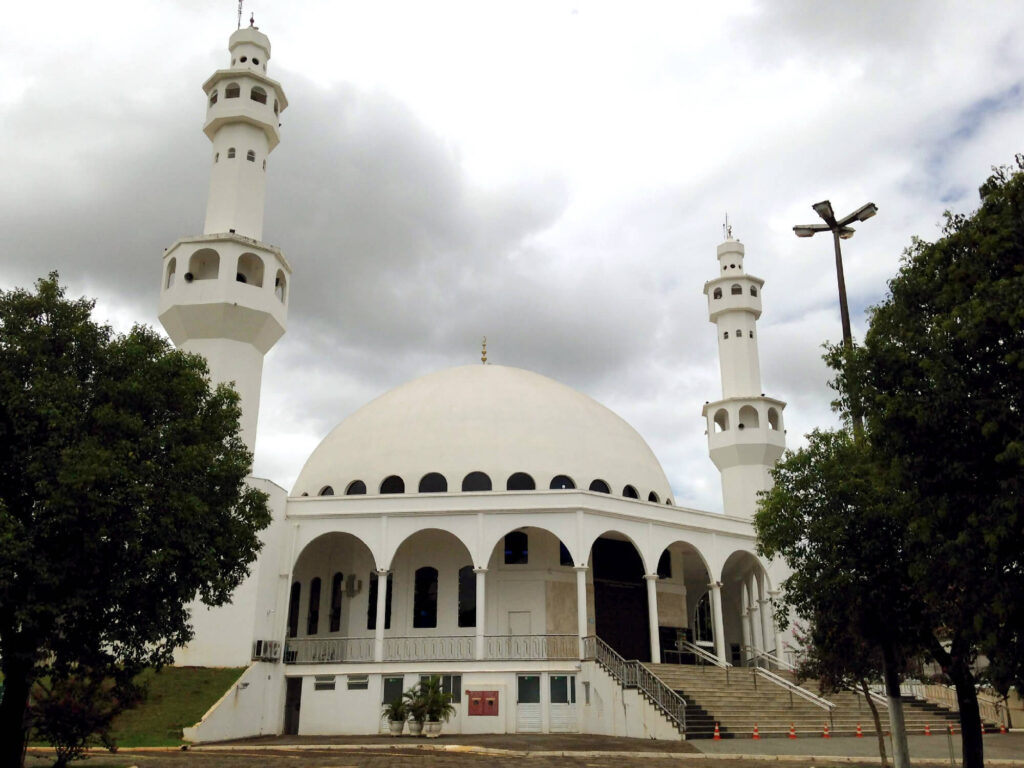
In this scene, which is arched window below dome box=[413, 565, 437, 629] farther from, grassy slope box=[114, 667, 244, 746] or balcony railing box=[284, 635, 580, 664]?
grassy slope box=[114, 667, 244, 746]

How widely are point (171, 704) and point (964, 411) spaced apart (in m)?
19.7

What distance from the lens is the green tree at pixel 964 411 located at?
35.3 ft

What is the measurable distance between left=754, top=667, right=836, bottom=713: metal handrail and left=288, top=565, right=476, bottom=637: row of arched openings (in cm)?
935

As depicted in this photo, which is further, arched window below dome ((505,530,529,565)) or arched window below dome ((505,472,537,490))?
arched window below dome ((505,472,537,490))

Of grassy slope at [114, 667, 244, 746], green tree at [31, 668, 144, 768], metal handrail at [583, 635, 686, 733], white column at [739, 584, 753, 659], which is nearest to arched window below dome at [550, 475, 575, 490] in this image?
metal handrail at [583, 635, 686, 733]

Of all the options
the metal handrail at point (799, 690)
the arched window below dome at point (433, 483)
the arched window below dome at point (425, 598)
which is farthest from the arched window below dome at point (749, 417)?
the arched window below dome at point (425, 598)

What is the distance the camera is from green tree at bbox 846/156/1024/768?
35.3 feet

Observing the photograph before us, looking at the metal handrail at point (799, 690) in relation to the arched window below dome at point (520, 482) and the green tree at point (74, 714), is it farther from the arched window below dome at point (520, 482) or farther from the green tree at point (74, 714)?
the green tree at point (74, 714)

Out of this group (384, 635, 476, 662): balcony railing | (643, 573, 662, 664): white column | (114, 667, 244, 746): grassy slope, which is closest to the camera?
(114, 667, 244, 746): grassy slope

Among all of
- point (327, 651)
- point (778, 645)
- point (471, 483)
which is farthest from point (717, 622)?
point (327, 651)

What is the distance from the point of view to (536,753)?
19.3 meters

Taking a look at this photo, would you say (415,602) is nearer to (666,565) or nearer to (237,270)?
(666,565)

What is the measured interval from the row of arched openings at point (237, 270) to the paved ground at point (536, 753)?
597 inches

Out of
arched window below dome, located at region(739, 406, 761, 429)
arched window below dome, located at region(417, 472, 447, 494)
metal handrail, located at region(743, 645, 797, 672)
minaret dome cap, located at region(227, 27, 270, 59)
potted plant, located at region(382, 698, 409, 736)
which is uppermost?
minaret dome cap, located at region(227, 27, 270, 59)
